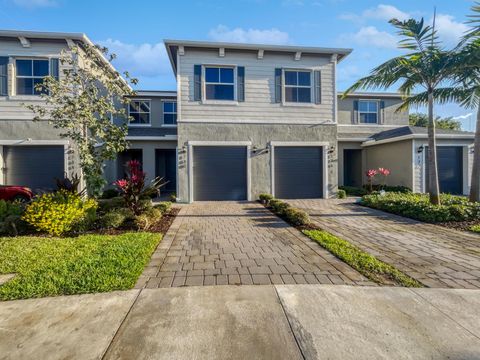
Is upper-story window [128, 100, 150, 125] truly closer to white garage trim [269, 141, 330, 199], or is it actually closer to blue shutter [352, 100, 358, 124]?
white garage trim [269, 141, 330, 199]

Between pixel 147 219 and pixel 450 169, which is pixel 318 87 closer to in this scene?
pixel 450 169

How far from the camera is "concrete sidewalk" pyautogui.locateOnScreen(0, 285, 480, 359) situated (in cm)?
223

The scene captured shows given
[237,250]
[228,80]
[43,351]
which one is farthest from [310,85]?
[43,351]

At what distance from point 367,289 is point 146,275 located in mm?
2996

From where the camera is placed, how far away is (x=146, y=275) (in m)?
3.81

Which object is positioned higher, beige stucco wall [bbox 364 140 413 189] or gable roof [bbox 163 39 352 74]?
gable roof [bbox 163 39 352 74]

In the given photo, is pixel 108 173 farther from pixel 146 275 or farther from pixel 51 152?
pixel 146 275

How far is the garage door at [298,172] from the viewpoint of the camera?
41.3 ft

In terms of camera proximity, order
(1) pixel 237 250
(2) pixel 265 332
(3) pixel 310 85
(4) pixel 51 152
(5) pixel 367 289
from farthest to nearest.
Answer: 1. (3) pixel 310 85
2. (4) pixel 51 152
3. (1) pixel 237 250
4. (5) pixel 367 289
5. (2) pixel 265 332

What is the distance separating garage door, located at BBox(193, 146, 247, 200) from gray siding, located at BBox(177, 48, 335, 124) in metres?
1.47

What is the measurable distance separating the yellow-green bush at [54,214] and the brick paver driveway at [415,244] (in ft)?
20.4

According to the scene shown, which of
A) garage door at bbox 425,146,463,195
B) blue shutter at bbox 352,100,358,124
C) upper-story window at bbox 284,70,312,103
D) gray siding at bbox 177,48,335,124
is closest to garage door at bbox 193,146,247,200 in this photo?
gray siding at bbox 177,48,335,124

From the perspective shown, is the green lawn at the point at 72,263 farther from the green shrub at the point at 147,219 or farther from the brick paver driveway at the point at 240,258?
the green shrub at the point at 147,219

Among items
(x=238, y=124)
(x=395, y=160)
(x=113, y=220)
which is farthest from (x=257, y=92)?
(x=395, y=160)
